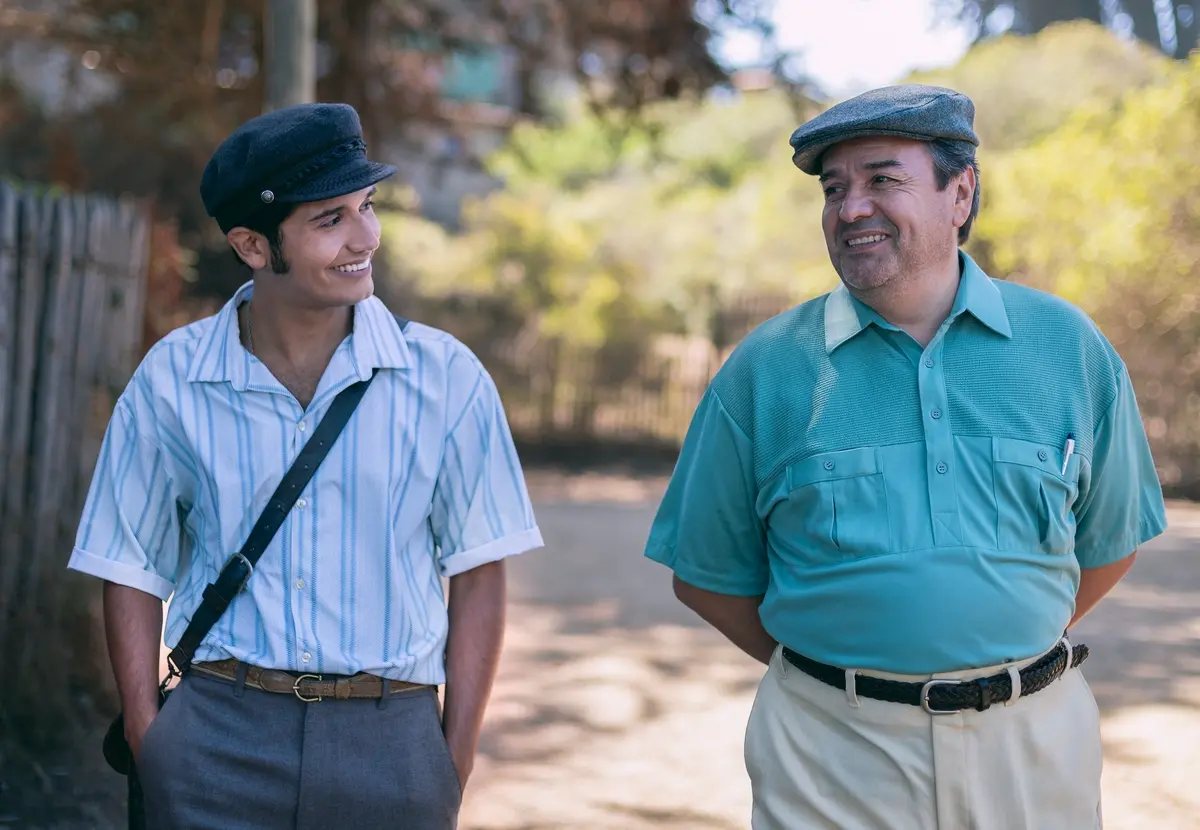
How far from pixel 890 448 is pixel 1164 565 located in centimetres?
815

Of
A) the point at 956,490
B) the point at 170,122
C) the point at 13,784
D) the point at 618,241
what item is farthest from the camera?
the point at 618,241

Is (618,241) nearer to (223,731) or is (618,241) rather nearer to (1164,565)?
(1164,565)

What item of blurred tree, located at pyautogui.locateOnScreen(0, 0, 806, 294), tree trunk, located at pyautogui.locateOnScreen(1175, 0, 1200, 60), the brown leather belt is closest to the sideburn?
the brown leather belt

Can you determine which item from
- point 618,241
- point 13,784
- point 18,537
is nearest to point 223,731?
point 13,784

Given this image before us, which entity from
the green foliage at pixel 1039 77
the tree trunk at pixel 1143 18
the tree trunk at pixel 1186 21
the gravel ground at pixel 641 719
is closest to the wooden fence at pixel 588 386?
the gravel ground at pixel 641 719

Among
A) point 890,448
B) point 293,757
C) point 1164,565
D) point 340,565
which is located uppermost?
point 890,448

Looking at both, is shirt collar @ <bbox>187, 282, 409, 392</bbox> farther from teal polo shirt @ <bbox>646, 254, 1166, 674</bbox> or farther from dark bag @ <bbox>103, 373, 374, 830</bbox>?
teal polo shirt @ <bbox>646, 254, 1166, 674</bbox>

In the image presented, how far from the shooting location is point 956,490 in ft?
8.11

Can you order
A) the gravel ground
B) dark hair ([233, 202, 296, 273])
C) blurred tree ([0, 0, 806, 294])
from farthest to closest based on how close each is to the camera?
blurred tree ([0, 0, 806, 294]), the gravel ground, dark hair ([233, 202, 296, 273])

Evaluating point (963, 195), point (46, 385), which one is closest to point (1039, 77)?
Result: point (46, 385)

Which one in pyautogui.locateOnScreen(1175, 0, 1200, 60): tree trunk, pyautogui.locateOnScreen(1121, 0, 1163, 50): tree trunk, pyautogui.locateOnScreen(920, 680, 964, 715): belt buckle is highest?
pyautogui.locateOnScreen(1121, 0, 1163, 50): tree trunk

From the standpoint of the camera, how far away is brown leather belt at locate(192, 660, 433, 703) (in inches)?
98.4

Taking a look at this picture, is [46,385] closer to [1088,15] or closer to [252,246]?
[252,246]

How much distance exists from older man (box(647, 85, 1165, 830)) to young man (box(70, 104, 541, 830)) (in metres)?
0.51
